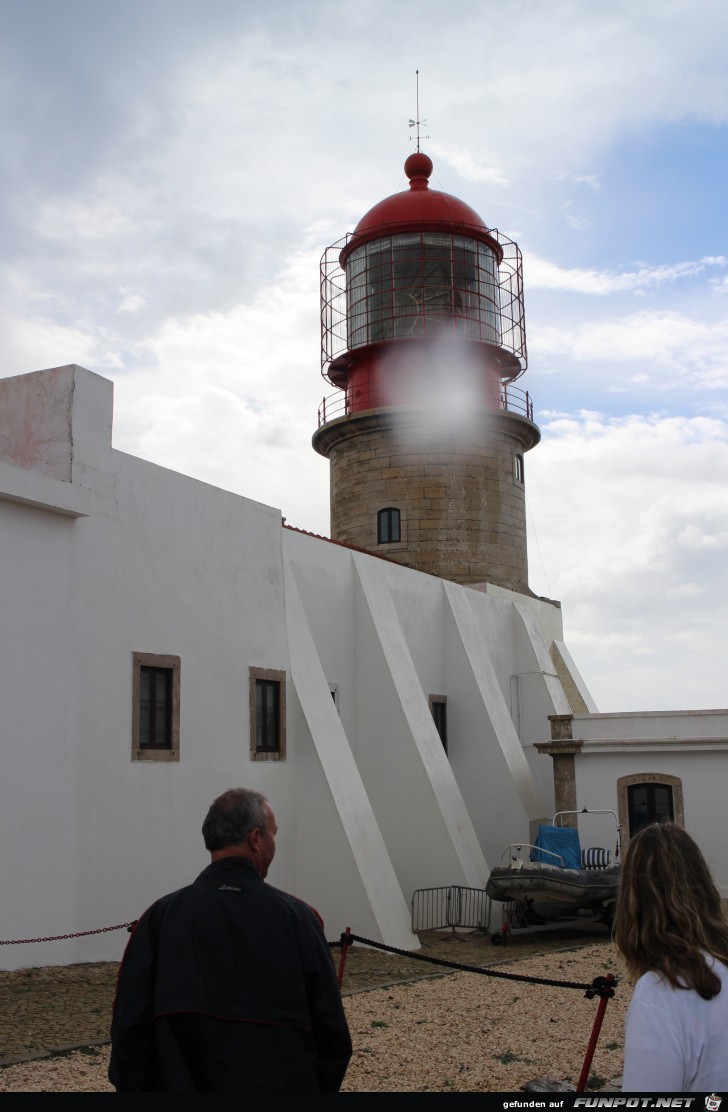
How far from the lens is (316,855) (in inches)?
586

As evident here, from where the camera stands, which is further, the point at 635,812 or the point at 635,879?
the point at 635,812

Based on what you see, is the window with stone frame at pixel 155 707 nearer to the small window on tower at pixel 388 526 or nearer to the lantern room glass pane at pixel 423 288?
the small window on tower at pixel 388 526

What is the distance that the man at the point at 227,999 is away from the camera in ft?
10.9

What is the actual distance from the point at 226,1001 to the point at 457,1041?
555 cm

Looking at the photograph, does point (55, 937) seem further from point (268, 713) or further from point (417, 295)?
point (417, 295)

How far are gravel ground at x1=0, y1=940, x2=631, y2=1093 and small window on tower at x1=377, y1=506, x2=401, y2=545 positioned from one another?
43.6 feet

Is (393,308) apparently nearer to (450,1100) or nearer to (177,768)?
(177,768)

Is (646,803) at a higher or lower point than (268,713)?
lower

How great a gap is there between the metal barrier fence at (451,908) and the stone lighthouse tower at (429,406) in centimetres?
865

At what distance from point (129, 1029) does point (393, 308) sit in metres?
22.4

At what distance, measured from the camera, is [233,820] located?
3615 mm

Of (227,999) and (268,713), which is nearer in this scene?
(227,999)

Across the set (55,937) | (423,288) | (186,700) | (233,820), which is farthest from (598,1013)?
(423,288)

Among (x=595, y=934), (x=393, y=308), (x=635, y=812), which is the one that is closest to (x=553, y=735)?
(x=635, y=812)
